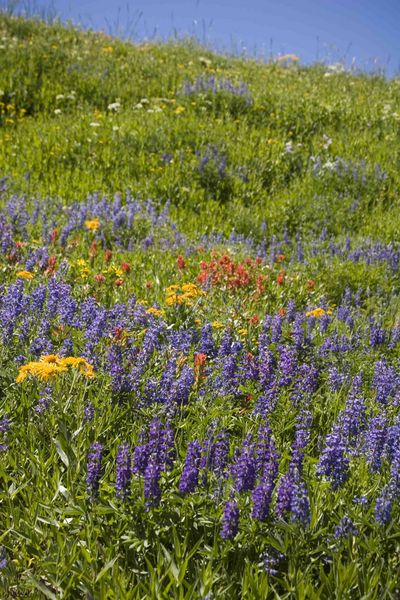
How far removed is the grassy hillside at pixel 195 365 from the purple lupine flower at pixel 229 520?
1cm

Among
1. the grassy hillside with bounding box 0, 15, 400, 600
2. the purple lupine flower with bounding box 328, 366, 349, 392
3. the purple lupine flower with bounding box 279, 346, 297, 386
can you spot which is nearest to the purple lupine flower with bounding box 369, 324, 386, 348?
the grassy hillside with bounding box 0, 15, 400, 600

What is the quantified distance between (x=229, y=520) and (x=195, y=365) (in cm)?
121

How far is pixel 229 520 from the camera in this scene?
7.28 ft

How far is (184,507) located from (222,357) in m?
1.32

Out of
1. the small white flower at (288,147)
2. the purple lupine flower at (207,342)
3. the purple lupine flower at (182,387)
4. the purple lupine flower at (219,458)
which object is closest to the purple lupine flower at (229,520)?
the purple lupine flower at (219,458)

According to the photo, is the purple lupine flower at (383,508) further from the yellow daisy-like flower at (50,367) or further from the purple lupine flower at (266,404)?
the yellow daisy-like flower at (50,367)

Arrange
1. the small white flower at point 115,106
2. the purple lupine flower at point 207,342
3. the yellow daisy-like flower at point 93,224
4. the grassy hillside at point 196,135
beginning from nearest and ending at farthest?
the purple lupine flower at point 207,342, the yellow daisy-like flower at point 93,224, the grassy hillside at point 196,135, the small white flower at point 115,106

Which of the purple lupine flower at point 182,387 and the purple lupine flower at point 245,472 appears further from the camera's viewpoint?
the purple lupine flower at point 182,387

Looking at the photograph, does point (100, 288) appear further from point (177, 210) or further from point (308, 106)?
point (308, 106)

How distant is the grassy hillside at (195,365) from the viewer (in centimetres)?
230

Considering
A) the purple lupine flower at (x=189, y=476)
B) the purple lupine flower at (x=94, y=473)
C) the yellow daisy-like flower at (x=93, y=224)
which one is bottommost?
the purple lupine flower at (x=94, y=473)

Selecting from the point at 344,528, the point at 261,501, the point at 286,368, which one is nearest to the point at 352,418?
the point at 286,368

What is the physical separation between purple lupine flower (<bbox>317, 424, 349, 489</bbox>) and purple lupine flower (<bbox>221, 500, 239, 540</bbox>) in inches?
17.4

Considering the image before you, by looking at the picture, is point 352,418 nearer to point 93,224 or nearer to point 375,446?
point 375,446
